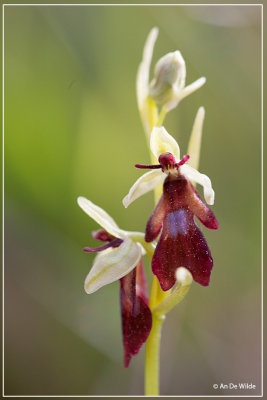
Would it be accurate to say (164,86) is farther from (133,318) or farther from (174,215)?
(133,318)

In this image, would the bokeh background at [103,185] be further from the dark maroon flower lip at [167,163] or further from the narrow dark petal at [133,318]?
the dark maroon flower lip at [167,163]

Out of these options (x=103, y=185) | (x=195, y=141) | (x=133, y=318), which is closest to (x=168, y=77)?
(x=195, y=141)

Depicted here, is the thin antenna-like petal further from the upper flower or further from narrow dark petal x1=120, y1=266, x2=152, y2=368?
narrow dark petal x1=120, y1=266, x2=152, y2=368

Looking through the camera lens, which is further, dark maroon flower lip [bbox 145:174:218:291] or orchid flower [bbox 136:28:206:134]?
orchid flower [bbox 136:28:206:134]

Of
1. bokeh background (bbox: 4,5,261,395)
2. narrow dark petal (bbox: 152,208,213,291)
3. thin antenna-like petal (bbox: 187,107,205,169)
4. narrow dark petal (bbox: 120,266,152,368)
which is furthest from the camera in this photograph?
bokeh background (bbox: 4,5,261,395)

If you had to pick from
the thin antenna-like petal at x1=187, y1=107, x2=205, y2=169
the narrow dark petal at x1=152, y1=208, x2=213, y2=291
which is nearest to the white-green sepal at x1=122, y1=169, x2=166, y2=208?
the narrow dark petal at x1=152, y1=208, x2=213, y2=291

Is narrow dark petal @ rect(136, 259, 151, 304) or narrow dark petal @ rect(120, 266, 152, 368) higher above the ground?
narrow dark petal @ rect(136, 259, 151, 304)

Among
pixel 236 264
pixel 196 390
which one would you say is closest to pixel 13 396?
pixel 196 390
